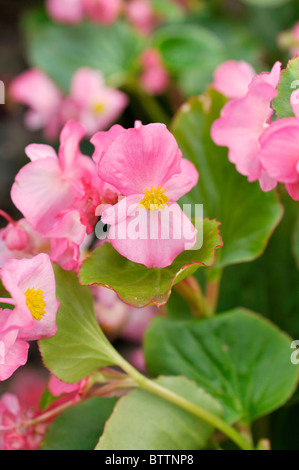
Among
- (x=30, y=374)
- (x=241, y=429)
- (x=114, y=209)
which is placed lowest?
(x=30, y=374)

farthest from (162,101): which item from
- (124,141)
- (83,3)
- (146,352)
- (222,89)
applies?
(124,141)

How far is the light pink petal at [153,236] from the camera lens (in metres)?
0.37

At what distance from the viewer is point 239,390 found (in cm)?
55

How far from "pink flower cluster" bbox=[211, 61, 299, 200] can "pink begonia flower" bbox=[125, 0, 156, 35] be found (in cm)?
84

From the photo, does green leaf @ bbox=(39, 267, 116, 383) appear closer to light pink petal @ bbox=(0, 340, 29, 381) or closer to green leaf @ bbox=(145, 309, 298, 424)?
light pink petal @ bbox=(0, 340, 29, 381)

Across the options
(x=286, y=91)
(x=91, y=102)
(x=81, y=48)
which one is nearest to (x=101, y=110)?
(x=91, y=102)

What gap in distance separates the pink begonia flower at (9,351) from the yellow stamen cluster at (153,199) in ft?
0.38

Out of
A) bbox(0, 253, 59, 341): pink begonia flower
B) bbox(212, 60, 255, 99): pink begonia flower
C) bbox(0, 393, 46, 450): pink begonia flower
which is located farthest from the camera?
bbox(212, 60, 255, 99): pink begonia flower

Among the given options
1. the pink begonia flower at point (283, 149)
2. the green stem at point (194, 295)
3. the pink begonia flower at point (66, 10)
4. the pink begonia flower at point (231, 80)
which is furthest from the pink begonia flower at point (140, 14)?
the pink begonia flower at point (283, 149)

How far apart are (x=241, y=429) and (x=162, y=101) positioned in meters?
0.78

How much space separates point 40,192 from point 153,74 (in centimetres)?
71

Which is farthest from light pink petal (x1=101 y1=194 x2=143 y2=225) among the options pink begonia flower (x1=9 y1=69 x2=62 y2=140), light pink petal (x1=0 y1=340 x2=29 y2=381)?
pink begonia flower (x1=9 y1=69 x2=62 y2=140)

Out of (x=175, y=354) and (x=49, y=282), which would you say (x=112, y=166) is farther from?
(x=175, y=354)

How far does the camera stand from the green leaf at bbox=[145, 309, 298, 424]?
539mm
